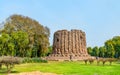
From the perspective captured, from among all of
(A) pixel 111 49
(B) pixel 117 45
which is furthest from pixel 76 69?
(B) pixel 117 45

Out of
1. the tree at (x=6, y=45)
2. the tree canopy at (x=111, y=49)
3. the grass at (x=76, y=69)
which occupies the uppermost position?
the tree canopy at (x=111, y=49)

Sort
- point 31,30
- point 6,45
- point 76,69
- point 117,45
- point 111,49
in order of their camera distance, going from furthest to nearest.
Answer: point 117,45 → point 111,49 → point 31,30 → point 6,45 → point 76,69

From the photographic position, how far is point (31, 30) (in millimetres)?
81312

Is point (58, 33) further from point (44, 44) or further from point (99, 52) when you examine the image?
point (99, 52)

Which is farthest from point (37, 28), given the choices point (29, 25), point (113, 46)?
point (113, 46)

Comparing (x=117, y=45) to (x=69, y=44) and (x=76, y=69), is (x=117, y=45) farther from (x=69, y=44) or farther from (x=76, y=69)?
(x=76, y=69)

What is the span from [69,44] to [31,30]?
13.2 meters

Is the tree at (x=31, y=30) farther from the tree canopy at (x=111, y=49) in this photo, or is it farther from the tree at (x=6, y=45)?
the tree canopy at (x=111, y=49)

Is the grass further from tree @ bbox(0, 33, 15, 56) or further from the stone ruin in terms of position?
the stone ruin

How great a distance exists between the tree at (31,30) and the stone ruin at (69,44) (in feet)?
11.9

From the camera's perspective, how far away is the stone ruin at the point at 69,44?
8549 centimetres

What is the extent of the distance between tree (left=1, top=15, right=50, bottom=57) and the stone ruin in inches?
142

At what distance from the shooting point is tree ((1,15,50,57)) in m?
78.1

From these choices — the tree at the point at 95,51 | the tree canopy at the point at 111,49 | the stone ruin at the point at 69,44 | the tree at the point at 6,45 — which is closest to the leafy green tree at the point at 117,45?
the tree canopy at the point at 111,49
